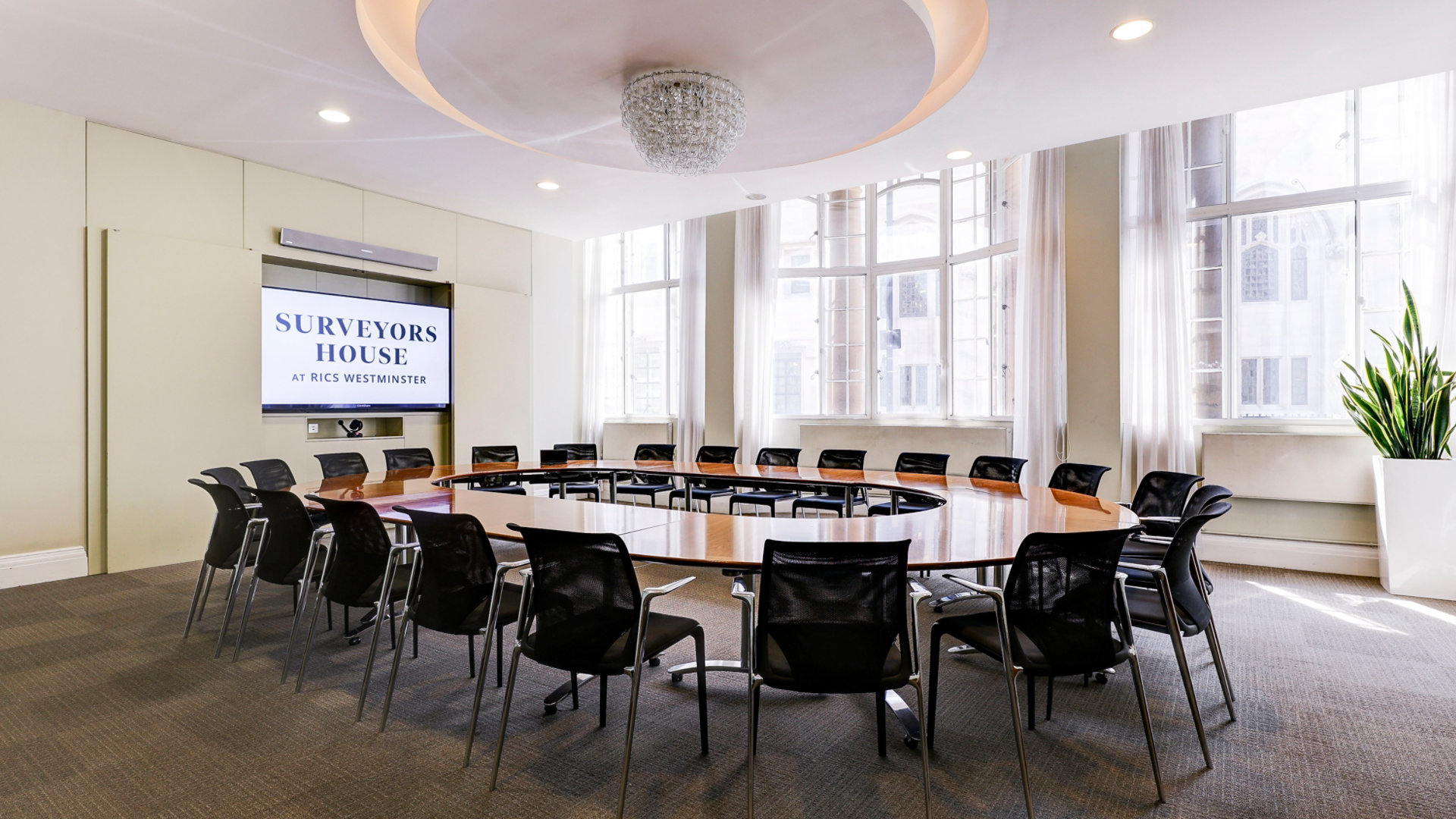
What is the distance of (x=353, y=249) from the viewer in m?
6.90

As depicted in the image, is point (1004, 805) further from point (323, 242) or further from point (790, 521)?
point (323, 242)

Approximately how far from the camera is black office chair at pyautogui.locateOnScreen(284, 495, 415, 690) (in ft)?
10.2

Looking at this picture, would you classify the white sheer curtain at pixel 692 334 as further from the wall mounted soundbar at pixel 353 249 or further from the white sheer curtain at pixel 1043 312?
A: the white sheer curtain at pixel 1043 312

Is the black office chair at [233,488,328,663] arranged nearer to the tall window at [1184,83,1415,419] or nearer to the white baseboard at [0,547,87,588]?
the white baseboard at [0,547,87,588]

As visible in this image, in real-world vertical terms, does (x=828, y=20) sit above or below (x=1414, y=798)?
above

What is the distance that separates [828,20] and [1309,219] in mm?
4852

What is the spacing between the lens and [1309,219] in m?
5.70

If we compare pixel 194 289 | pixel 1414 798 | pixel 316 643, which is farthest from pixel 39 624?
pixel 1414 798

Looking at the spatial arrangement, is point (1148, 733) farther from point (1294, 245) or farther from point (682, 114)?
point (1294, 245)

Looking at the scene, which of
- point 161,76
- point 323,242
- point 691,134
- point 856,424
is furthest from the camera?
point 856,424

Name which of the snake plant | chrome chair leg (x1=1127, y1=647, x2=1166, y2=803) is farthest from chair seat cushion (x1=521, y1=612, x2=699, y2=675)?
the snake plant

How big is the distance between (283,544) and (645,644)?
2.36m

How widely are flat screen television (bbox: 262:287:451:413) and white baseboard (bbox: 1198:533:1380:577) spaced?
25.1ft

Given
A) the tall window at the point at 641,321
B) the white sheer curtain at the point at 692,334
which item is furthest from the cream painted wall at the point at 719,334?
the tall window at the point at 641,321
